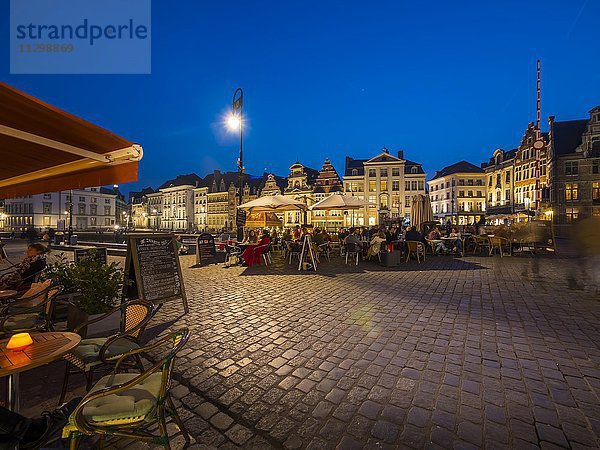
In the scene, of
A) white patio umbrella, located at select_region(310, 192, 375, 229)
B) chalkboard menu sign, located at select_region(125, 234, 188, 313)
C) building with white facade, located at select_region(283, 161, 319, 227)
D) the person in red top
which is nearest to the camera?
chalkboard menu sign, located at select_region(125, 234, 188, 313)

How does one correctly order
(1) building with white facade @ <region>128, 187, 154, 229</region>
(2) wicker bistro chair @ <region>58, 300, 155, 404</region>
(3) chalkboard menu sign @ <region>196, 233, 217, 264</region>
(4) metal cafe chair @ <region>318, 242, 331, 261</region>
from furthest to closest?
(1) building with white facade @ <region>128, 187, 154, 229</region>
(4) metal cafe chair @ <region>318, 242, 331, 261</region>
(3) chalkboard menu sign @ <region>196, 233, 217, 264</region>
(2) wicker bistro chair @ <region>58, 300, 155, 404</region>

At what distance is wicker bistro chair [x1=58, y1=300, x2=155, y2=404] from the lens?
2811 mm

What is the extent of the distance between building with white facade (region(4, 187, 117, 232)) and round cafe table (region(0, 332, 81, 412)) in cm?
6946

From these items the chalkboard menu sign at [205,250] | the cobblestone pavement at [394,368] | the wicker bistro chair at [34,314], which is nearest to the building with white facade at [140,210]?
the chalkboard menu sign at [205,250]

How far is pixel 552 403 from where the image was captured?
2.93 metres

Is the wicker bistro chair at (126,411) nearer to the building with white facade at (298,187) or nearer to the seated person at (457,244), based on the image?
the seated person at (457,244)

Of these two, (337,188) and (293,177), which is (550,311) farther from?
(293,177)

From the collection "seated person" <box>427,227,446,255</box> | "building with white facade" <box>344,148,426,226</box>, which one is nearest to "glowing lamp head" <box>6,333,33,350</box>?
"seated person" <box>427,227,446,255</box>

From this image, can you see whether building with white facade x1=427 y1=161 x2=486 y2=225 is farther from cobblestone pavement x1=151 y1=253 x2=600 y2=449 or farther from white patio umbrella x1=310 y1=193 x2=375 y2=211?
cobblestone pavement x1=151 y1=253 x2=600 y2=449

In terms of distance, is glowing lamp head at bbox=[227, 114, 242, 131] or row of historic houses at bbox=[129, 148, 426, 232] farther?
row of historic houses at bbox=[129, 148, 426, 232]

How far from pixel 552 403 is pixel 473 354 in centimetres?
110

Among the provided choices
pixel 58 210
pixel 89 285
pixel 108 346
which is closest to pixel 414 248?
pixel 89 285

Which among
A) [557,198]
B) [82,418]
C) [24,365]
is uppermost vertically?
[557,198]

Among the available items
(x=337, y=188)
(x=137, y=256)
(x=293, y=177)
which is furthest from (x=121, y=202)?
(x=137, y=256)
